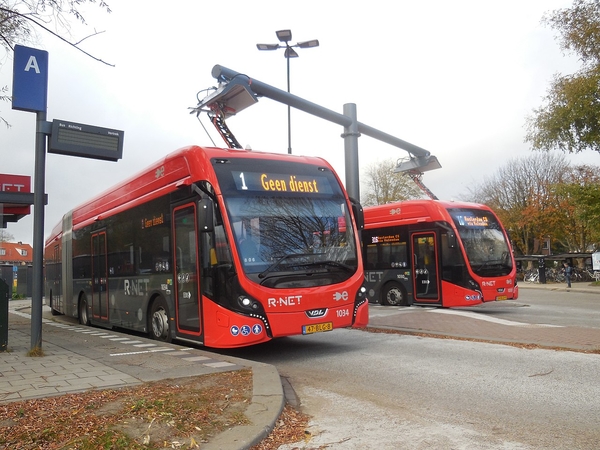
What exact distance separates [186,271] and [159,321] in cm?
175

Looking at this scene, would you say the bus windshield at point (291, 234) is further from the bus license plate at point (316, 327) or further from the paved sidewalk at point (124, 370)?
the paved sidewalk at point (124, 370)

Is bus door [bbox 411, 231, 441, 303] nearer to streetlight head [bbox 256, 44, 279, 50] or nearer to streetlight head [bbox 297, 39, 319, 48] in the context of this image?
streetlight head [bbox 297, 39, 319, 48]

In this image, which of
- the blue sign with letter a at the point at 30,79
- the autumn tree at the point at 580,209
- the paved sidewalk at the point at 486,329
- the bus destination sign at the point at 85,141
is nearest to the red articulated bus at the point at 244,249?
the bus destination sign at the point at 85,141

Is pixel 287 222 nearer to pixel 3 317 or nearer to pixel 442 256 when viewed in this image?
pixel 3 317

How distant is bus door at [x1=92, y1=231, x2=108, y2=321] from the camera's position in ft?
45.9

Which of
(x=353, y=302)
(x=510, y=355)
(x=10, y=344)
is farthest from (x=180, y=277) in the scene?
(x=510, y=355)

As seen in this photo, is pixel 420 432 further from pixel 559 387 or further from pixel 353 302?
pixel 353 302

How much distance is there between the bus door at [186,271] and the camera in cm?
930

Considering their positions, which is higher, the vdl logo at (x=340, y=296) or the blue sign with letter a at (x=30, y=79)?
the blue sign with letter a at (x=30, y=79)

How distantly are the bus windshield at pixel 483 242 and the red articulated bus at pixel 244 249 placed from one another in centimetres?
714

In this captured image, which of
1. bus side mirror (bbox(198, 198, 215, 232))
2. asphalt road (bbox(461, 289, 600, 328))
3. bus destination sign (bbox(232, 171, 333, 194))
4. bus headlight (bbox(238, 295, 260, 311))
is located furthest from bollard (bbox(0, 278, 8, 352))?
asphalt road (bbox(461, 289, 600, 328))

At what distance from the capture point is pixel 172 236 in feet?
33.2

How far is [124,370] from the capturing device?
288 inches

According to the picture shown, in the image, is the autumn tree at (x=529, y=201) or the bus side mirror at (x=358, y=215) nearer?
the bus side mirror at (x=358, y=215)
